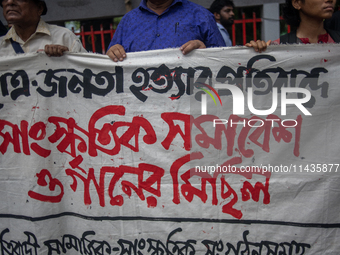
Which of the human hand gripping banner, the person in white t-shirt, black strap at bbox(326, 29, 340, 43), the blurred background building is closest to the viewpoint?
the human hand gripping banner

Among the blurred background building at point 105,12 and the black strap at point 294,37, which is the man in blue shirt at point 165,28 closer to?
the black strap at point 294,37

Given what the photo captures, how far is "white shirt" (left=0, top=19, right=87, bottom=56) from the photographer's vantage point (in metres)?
2.22

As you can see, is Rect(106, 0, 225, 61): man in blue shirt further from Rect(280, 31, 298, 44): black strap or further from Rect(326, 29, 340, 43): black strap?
Rect(326, 29, 340, 43): black strap

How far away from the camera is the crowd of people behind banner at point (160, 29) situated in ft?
6.46

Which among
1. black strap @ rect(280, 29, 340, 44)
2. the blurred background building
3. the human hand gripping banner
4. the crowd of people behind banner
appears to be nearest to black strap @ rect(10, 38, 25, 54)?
the crowd of people behind banner

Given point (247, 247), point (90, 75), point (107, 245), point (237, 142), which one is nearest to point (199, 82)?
point (237, 142)

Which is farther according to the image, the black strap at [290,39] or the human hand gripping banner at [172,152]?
the black strap at [290,39]

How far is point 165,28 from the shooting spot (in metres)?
2.05

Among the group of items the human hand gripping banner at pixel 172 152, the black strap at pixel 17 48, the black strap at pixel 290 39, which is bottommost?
the human hand gripping banner at pixel 172 152

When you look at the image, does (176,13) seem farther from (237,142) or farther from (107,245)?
(107,245)

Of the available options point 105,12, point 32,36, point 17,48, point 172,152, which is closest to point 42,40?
point 32,36

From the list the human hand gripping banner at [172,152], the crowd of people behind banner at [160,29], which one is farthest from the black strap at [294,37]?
the human hand gripping banner at [172,152]

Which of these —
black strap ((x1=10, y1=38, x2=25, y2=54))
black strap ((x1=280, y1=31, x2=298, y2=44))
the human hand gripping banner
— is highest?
black strap ((x1=10, y1=38, x2=25, y2=54))

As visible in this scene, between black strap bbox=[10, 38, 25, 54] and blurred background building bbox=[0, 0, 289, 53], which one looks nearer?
black strap bbox=[10, 38, 25, 54]
